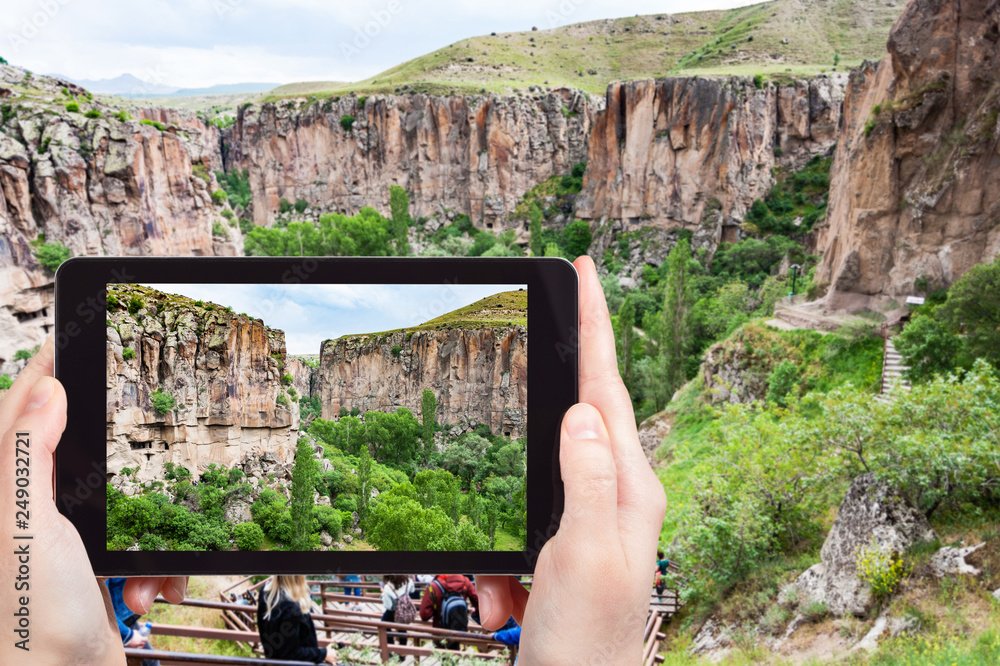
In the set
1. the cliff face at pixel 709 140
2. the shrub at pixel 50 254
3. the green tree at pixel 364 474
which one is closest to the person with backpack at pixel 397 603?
the green tree at pixel 364 474

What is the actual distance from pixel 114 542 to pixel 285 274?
907 mm

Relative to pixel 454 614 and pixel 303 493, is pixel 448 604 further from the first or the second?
pixel 303 493

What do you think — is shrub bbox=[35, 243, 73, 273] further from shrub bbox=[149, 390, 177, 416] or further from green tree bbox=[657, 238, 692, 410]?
shrub bbox=[149, 390, 177, 416]

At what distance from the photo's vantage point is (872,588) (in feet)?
24.1

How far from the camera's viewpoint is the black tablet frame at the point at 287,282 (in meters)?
1.57

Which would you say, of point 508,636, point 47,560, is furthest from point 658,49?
point 47,560

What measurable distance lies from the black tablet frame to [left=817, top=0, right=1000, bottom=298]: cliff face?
2075 cm

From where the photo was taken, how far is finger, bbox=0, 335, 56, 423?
5.00ft

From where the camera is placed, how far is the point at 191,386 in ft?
5.71

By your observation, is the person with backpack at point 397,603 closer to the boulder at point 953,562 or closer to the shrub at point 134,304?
the shrub at point 134,304

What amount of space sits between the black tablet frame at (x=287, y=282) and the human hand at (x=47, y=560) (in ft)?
0.24

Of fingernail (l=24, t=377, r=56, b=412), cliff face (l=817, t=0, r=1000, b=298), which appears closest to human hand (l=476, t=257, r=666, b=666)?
fingernail (l=24, t=377, r=56, b=412)

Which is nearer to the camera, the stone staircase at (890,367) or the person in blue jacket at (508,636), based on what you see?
the person in blue jacket at (508,636)

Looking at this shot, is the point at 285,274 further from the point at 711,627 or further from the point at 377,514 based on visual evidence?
the point at 711,627
